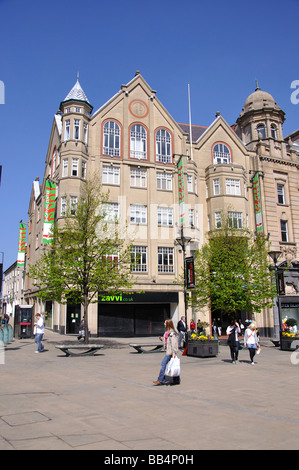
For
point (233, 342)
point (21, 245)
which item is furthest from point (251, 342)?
point (21, 245)

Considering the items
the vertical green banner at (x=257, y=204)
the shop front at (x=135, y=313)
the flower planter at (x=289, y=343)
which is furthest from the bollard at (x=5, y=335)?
the vertical green banner at (x=257, y=204)

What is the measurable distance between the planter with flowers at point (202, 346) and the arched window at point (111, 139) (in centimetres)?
1973

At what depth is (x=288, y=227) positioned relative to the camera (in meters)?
35.9

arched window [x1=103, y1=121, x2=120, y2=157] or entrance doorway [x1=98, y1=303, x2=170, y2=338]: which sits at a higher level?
arched window [x1=103, y1=121, x2=120, y2=157]

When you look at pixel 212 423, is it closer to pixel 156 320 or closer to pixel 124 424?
pixel 124 424

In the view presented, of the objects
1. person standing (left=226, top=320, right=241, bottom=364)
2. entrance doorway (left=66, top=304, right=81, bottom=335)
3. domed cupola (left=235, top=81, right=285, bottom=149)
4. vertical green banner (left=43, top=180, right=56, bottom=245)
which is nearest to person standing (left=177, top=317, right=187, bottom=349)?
person standing (left=226, top=320, right=241, bottom=364)

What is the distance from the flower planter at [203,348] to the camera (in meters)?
16.1

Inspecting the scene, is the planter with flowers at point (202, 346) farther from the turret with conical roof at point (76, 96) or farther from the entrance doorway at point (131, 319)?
the turret with conical roof at point (76, 96)

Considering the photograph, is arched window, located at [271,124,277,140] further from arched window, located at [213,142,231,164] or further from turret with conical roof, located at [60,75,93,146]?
turret with conical roof, located at [60,75,93,146]

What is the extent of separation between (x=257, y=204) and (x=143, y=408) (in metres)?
29.4

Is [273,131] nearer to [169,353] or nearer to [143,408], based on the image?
[169,353]

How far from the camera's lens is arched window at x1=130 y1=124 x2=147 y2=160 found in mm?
32438

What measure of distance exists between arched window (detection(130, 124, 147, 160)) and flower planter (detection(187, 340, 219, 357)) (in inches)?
781

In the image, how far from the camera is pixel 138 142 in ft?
108
